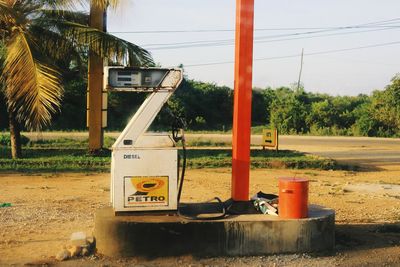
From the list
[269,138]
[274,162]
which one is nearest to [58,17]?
[274,162]

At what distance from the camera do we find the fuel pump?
6.68 metres

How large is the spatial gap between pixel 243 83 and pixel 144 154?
Result: 1633mm

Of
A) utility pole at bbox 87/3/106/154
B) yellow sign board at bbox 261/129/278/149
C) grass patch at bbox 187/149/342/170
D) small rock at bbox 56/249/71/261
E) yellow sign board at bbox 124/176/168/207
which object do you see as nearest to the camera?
small rock at bbox 56/249/71/261

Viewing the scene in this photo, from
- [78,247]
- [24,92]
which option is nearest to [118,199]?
[78,247]

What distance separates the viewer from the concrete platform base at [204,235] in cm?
662

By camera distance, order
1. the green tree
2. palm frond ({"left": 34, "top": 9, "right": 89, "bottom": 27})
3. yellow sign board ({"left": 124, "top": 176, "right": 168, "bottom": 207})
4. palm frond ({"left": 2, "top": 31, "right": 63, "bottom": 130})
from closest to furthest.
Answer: yellow sign board ({"left": 124, "top": 176, "right": 168, "bottom": 207})
palm frond ({"left": 2, "top": 31, "right": 63, "bottom": 130})
palm frond ({"left": 34, "top": 9, "right": 89, "bottom": 27})
the green tree

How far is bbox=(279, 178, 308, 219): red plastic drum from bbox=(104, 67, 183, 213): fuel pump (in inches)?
51.9

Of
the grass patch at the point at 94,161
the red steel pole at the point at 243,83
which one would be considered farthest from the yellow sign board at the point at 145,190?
the grass patch at the point at 94,161

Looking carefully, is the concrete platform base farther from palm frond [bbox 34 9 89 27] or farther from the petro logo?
palm frond [bbox 34 9 89 27]

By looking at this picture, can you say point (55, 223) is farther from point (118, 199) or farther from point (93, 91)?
point (93, 91)

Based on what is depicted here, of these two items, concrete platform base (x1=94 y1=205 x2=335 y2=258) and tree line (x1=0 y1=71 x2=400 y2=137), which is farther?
tree line (x1=0 y1=71 x2=400 y2=137)

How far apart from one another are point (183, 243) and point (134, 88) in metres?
1.93

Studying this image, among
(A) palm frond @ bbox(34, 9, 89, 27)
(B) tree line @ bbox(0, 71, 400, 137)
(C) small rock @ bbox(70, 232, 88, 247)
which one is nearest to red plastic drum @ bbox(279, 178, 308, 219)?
(C) small rock @ bbox(70, 232, 88, 247)

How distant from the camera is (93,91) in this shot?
1761 cm
